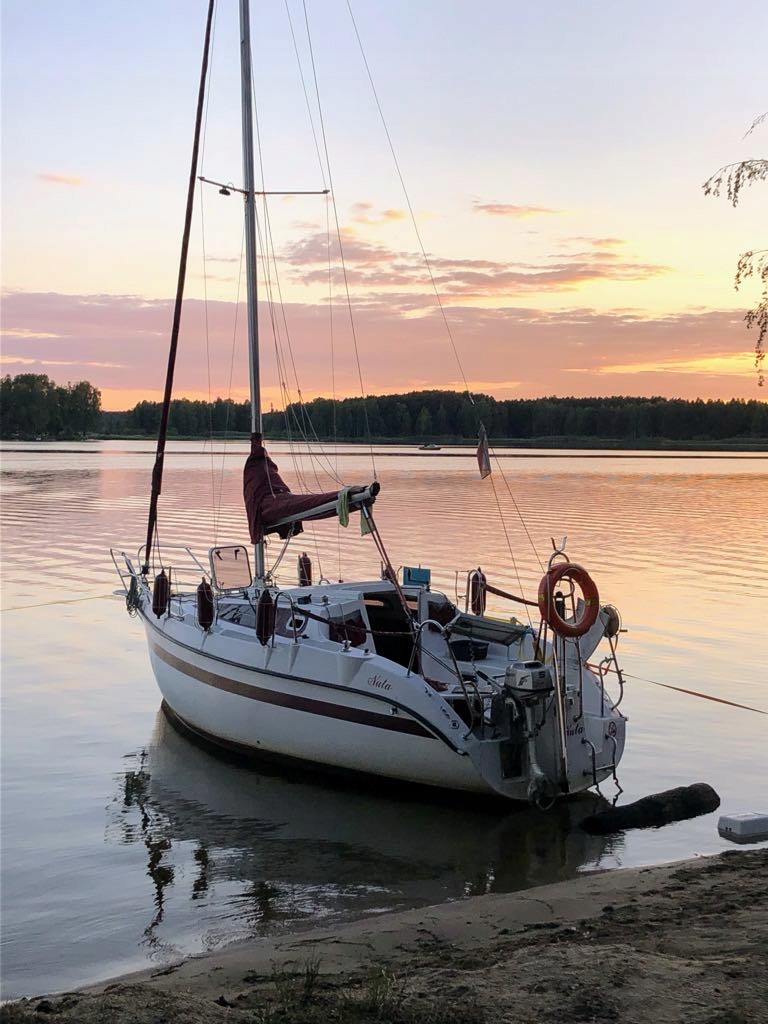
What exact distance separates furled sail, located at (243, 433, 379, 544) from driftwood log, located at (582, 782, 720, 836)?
169 inches

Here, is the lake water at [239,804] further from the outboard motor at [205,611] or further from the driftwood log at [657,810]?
Result: the outboard motor at [205,611]

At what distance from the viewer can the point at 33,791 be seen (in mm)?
11047

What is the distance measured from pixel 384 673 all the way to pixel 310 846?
5.81 ft

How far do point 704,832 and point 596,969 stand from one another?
481cm

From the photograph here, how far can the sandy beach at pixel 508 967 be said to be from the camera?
5133 mm

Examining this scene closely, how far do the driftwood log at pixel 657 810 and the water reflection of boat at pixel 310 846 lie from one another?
0.62ft

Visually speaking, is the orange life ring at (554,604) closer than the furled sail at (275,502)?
Yes

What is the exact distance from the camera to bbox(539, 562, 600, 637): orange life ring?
34.1ft

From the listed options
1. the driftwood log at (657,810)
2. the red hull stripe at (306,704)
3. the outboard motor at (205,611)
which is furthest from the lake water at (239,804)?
the outboard motor at (205,611)

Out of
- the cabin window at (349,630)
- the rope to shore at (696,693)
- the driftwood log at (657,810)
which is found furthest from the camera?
the rope to shore at (696,693)

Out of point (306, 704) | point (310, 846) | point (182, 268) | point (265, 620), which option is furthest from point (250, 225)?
point (310, 846)

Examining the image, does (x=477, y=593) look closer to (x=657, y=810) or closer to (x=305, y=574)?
(x=305, y=574)

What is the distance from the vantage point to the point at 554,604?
10547mm

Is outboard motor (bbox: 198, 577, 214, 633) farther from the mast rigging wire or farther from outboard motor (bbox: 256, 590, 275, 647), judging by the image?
the mast rigging wire
